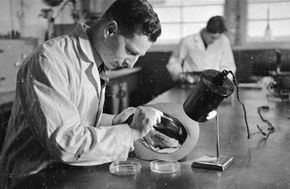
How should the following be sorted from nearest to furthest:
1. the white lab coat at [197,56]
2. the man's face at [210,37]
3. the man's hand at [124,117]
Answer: the man's hand at [124,117] < the white lab coat at [197,56] < the man's face at [210,37]

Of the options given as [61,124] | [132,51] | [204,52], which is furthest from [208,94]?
[204,52]

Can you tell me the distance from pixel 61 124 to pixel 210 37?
10.2 ft

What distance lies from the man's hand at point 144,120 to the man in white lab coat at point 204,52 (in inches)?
93.8

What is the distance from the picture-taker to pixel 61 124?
118 centimetres

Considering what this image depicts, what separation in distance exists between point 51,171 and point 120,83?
2.41m

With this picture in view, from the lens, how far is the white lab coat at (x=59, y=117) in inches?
46.7

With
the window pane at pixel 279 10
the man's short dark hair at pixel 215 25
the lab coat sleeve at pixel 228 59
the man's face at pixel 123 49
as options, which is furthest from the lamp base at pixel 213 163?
the window pane at pixel 279 10

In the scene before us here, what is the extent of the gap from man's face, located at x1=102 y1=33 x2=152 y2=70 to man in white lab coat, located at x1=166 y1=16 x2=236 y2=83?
7.27 ft

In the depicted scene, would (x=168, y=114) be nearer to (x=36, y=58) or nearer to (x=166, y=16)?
(x=36, y=58)

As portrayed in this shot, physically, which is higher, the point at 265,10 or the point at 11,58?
the point at 265,10

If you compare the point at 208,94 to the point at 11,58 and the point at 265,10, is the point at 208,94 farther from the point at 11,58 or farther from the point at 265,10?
the point at 265,10

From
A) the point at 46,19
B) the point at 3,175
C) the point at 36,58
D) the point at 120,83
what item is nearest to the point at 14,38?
the point at 46,19

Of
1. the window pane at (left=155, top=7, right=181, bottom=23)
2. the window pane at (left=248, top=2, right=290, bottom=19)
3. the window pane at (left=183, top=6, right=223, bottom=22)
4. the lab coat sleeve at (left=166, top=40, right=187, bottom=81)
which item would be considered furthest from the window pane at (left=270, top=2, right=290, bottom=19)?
the window pane at (left=155, top=7, right=181, bottom=23)

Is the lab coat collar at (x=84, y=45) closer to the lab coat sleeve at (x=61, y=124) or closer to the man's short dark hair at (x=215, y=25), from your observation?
the lab coat sleeve at (x=61, y=124)
